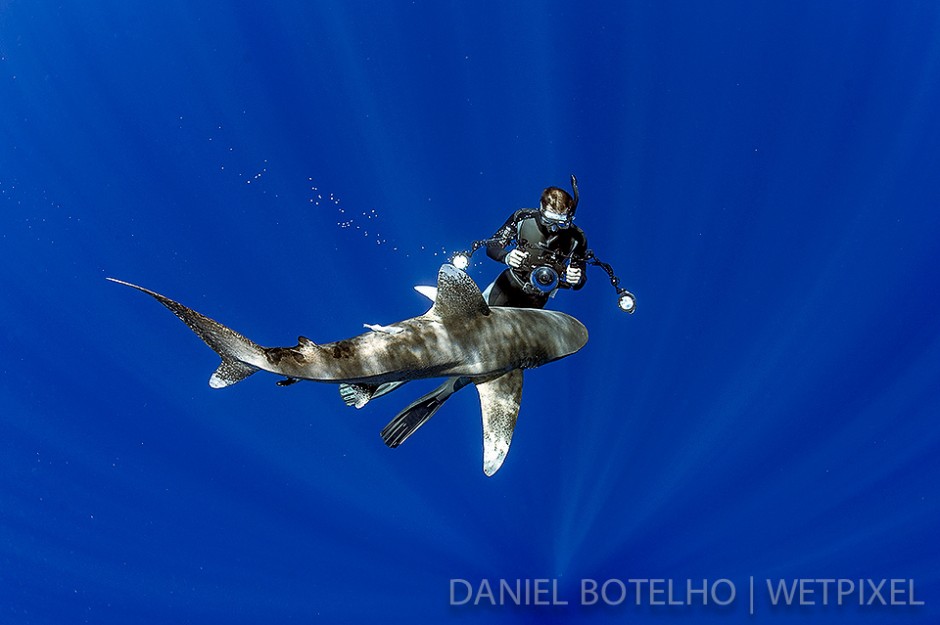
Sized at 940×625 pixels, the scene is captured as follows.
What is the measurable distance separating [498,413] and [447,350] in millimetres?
907

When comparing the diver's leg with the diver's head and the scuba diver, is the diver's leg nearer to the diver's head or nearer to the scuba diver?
the scuba diver

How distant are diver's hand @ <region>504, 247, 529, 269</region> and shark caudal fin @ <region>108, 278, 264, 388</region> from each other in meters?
2.64

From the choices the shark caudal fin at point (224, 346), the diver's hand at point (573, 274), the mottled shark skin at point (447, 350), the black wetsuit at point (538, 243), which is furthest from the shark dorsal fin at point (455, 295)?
the shark caudal fin at point (224, 346)

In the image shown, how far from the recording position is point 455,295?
6.62 m

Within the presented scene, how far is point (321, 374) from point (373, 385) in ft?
2.35

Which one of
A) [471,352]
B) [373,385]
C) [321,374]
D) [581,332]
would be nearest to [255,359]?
[321,374]

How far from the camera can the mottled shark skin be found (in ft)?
18.1

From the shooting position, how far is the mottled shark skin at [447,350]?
18.1 feet

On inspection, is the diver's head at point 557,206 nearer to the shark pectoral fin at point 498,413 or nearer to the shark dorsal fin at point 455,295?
the shark dorsal fin at point 455,295

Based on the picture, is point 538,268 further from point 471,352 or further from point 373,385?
point 373,385

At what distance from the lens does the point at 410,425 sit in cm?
732

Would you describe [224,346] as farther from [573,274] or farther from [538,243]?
[573,274]

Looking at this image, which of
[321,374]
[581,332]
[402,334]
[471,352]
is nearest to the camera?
[321,374]

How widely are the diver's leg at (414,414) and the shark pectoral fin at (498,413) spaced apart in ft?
0.86
